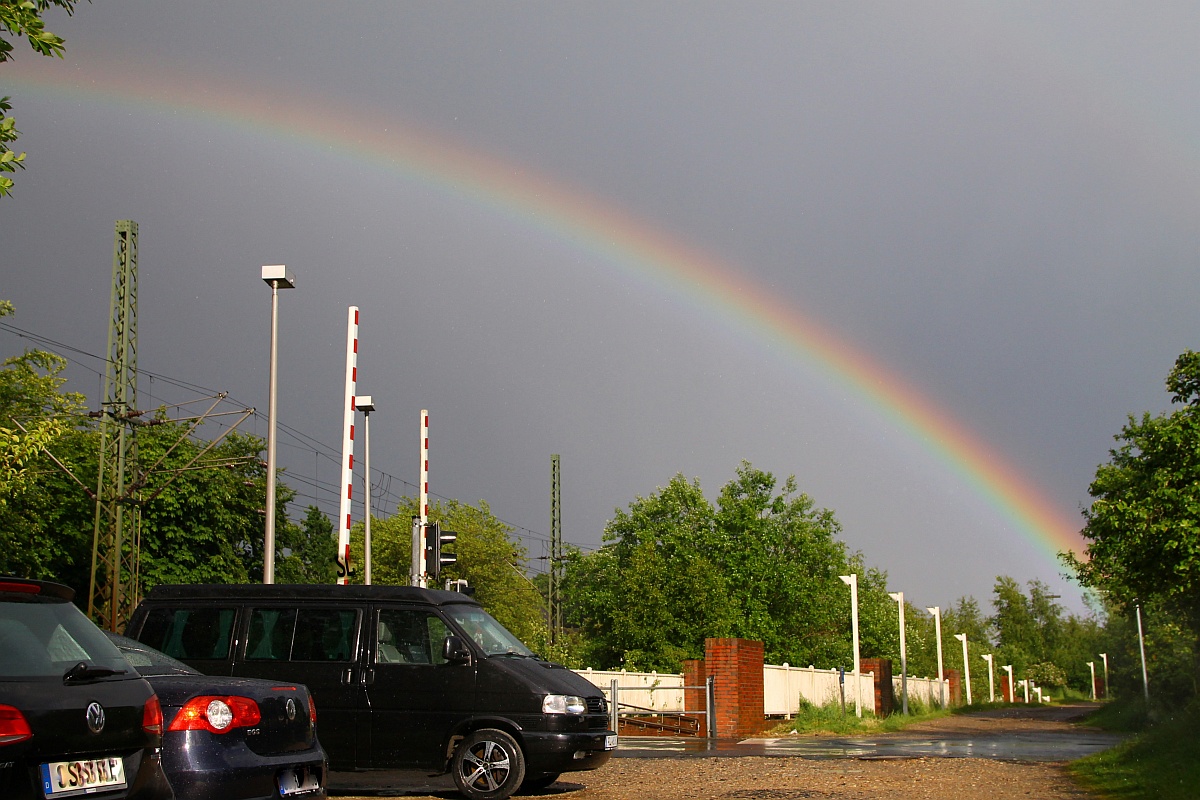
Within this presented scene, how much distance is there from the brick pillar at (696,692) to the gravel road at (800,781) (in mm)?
8339

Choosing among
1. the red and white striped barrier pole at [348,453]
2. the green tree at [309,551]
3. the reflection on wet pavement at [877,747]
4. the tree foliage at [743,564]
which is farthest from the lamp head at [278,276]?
the green tree at [309,551]

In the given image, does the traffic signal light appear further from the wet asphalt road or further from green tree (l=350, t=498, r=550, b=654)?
green tree (l=350, t=498, r=550, b=654)

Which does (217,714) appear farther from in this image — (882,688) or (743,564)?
(743,564)

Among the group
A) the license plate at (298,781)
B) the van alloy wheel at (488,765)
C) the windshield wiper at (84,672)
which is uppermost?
the windshield wiper at (84,672)

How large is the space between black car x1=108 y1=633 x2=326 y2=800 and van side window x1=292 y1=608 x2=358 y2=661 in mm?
4453

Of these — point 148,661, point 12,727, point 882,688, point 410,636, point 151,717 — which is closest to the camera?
point 12,727

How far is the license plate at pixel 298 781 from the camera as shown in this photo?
6.97m

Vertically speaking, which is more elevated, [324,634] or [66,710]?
[324,634]

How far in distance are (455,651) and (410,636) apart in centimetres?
55

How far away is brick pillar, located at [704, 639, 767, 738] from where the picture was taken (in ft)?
82.3

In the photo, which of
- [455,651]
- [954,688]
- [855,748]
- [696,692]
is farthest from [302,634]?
[954,688]

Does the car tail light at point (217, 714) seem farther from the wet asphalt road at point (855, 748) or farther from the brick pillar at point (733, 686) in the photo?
the brick pillar at point (733, 686)

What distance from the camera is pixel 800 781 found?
1366cm

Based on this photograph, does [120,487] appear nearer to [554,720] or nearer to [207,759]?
[554,720]
